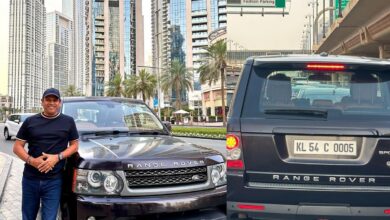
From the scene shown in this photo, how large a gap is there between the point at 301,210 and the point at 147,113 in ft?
11.3

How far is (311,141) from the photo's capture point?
12.2 feet

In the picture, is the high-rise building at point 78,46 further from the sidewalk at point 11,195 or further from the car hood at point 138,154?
the car hood at point 138,154

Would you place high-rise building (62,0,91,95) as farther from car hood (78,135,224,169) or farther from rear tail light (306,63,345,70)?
rear tail light (306,63,345,70)

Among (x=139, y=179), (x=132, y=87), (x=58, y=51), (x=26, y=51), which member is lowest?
(x=139, y=179)

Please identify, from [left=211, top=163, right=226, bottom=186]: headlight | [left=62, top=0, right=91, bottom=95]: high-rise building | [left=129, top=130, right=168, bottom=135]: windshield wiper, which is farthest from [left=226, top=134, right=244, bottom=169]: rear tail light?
[left=62, top=0, right=91, bottom=95]: high-rise building

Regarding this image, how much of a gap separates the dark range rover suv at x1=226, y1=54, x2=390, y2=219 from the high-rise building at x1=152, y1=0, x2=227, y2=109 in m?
133

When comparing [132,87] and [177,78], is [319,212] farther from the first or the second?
[132,87]

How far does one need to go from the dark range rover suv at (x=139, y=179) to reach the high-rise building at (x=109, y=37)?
453 feet

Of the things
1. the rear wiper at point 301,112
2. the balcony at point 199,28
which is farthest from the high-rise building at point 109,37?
the rear wiper at point 301,112

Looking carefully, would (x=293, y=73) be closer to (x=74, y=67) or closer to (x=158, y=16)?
(x=74, y=67)

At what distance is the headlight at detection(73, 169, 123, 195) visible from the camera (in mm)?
4375

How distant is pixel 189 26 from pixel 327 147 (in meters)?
145

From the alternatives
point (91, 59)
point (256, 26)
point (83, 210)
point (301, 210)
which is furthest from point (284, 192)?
point (91, 59)

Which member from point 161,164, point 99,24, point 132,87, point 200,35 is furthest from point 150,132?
point 99,24
